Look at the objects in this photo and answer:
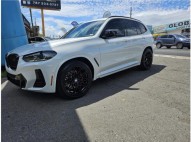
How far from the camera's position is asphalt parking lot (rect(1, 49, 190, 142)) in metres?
2.49

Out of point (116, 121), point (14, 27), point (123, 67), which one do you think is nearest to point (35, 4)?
point (14, 27)

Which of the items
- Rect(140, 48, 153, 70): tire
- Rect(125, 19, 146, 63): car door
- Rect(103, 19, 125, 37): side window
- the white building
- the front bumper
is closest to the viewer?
the front bumper

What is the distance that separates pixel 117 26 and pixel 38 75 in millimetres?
2630

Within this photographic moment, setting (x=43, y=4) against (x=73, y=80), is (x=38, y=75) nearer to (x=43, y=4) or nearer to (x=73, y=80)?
Answer: (x=73, y=80)

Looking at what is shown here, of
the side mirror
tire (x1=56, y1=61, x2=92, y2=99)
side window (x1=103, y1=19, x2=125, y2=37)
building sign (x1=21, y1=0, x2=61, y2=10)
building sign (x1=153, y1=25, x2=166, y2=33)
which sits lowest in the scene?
tire (x1=56, y1=61, x2=92, y2=99)

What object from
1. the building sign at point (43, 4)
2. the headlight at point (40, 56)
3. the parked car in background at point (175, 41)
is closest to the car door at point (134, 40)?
the headlight at point (40, 56)

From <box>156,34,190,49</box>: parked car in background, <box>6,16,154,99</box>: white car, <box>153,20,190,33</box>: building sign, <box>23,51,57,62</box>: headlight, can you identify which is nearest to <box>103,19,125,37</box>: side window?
<box>6,16,154,99</box>: white car

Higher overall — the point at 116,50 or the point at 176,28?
the point at 176,28

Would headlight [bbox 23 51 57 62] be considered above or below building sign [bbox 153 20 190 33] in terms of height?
below

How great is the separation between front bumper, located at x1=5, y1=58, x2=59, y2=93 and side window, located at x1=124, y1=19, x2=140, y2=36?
106 inches

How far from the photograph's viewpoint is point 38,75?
134 inches

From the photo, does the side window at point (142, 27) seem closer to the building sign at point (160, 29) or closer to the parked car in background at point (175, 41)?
the parked car in background at point (175, 41)

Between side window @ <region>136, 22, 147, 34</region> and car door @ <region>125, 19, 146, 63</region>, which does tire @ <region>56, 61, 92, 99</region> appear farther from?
side window @ <region>136, 22, 147, 34</region>

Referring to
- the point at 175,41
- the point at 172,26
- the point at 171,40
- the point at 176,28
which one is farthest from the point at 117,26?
the point at 172,26
